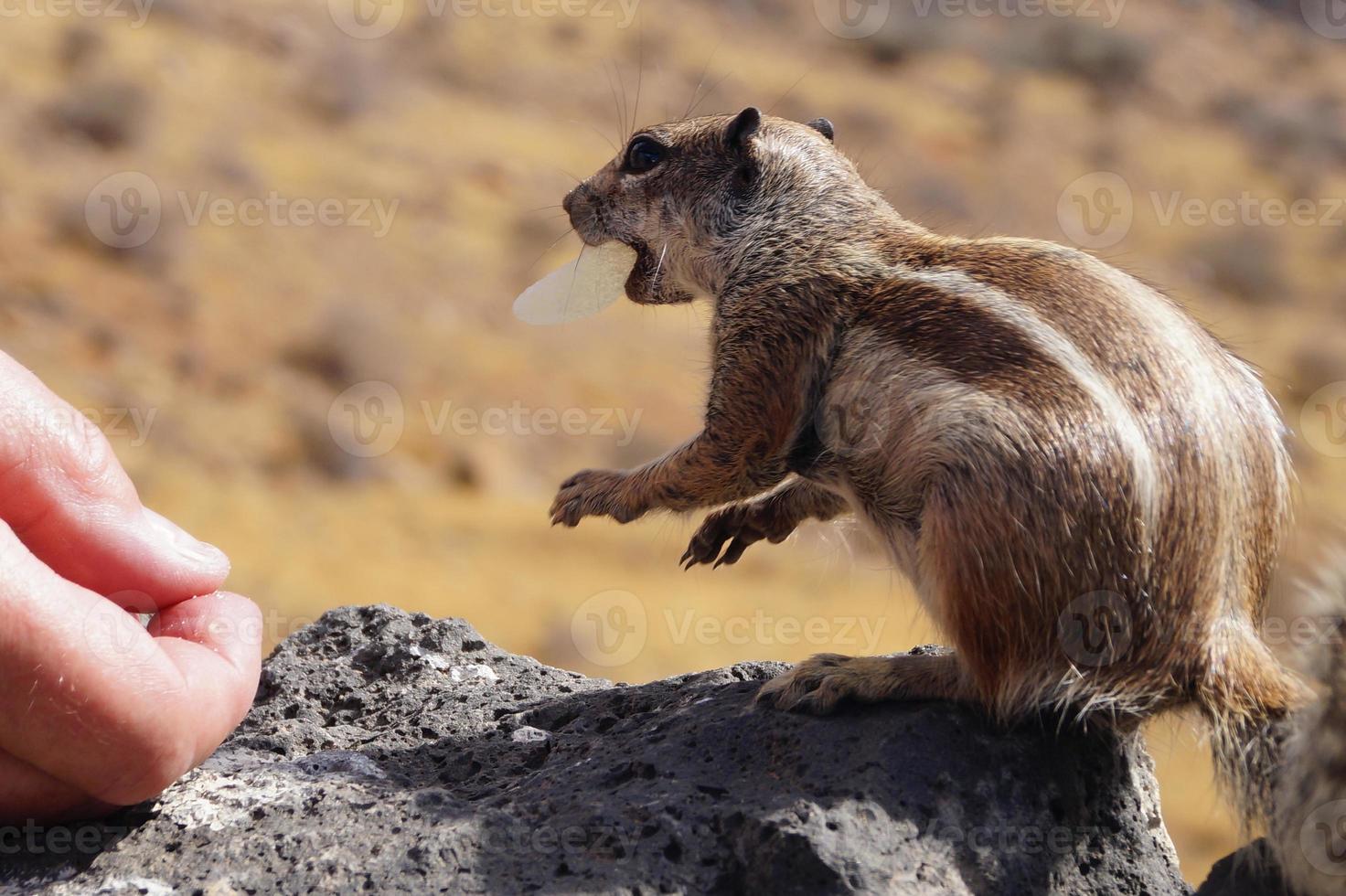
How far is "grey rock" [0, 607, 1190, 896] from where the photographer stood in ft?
9.77

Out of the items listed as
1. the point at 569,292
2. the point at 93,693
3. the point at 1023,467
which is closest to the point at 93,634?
the point at 93,693

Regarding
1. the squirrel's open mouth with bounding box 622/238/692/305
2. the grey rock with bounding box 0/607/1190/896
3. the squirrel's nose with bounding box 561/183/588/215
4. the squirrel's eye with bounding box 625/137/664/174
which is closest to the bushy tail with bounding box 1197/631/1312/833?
the grey rock with bounding box 0/607/1190/896

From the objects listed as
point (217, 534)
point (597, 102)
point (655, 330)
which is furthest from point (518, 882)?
point (597, 102)

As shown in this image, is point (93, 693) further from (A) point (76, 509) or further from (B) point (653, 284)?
(B) point (653, 284)

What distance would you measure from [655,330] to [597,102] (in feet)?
24.9

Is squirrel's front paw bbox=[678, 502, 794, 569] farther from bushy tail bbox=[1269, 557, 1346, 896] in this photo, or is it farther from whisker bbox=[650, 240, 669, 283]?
bushy tail bbox=[1269, 557, 1346, 896]

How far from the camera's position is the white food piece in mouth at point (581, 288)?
4992 mm

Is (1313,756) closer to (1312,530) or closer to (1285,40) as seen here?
(1312,530)

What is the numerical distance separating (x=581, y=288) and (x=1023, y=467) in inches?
89.1

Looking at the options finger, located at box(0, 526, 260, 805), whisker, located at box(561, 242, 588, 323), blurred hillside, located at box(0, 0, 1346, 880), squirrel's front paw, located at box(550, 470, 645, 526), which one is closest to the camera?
finger, located at box(0, 526, 260, 805)

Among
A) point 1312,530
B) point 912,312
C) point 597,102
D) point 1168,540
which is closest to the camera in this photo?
point 1168,540

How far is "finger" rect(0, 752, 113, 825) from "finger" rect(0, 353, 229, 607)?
23.8 inches

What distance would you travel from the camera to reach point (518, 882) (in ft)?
9.69

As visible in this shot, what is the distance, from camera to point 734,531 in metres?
4.69
